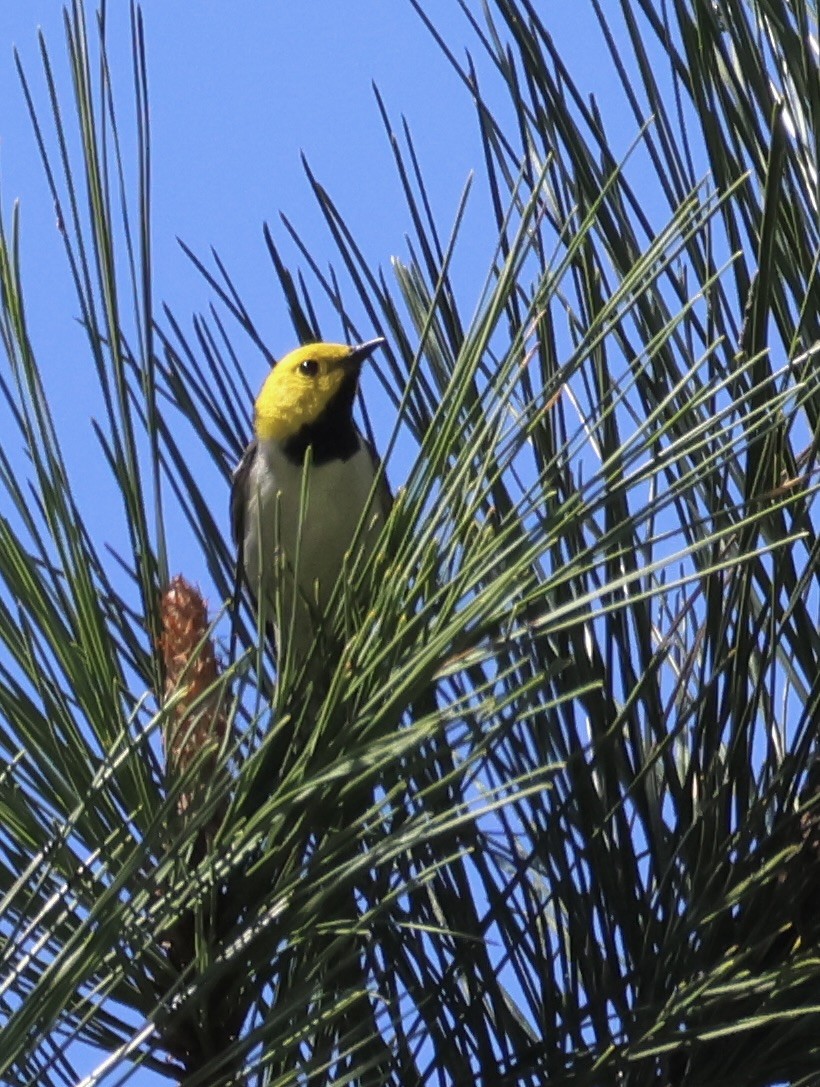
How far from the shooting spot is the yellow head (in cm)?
312

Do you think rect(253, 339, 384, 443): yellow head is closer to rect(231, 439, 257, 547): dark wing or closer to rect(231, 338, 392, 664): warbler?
rect(231, 338, 392, 664): warbler

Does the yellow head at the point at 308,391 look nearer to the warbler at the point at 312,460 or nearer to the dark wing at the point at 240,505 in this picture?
the warbler at the point at 312,460

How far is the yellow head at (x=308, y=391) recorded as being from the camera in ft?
10.2

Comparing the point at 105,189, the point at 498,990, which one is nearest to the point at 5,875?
the point at 498,990

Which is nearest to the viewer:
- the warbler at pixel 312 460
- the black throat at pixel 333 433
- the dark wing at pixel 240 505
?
the warbler at pixel 312 460

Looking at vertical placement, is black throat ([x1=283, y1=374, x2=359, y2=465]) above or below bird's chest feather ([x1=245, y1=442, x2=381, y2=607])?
above

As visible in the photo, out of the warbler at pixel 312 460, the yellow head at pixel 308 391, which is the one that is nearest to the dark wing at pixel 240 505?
the warbler at pixel 312 460

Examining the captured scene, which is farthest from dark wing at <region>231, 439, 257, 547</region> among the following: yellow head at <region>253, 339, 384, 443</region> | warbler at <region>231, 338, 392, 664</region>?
yellow head at <region>253, 339, 384, 443</region>

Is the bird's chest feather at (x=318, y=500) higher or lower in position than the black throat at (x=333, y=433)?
lower

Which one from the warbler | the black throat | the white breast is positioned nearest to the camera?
the white breast

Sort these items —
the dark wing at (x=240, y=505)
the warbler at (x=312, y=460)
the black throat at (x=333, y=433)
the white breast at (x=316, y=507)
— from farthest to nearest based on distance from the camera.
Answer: the black throat at (x=333, y=433), the dark wing at (x=240, y=505), the warbler at (x=312, y=460), the white breast at (x=316, y=507)

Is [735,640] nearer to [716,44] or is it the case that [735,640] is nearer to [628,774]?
[628,774]

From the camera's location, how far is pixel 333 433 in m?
3.19

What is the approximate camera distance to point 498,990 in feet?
4.51
